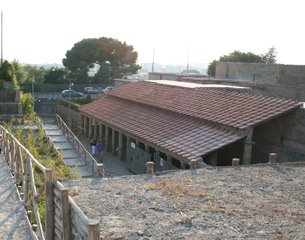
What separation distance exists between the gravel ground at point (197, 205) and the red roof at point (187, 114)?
447 centimetres

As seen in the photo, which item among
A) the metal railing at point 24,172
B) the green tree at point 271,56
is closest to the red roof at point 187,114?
the metal railing at point 24,172

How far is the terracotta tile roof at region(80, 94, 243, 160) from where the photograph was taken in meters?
16.9

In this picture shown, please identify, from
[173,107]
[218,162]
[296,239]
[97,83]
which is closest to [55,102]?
[97,83]

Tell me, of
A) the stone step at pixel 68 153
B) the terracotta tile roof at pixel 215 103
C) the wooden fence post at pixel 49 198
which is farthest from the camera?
the stone step at pixel 68 153

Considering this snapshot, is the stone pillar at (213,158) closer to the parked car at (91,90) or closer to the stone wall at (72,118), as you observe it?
the stone wall at (72,118)

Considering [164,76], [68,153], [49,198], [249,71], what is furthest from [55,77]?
[49,198]

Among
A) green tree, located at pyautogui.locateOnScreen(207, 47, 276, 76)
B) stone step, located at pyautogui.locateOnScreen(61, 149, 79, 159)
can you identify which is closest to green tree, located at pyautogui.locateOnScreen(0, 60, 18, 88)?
stone step, located at pyautogui.locateOnScreen(61, 149, 79, 159)

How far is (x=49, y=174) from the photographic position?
7.50 meters

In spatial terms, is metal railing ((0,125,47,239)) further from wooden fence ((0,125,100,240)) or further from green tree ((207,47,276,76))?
green tree ((207,47,276,76))

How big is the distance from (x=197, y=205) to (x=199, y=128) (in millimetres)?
9732

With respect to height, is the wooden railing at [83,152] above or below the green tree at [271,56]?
below

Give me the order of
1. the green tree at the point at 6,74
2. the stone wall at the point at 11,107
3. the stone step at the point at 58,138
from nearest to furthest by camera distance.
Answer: the stone step at the point at 58,138
the stone wall at the point at 11,107
the green tree at the point at 6,74

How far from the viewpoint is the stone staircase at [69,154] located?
19.2 m

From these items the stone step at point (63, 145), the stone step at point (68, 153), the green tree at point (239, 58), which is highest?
the green tree at point (239, 58)
